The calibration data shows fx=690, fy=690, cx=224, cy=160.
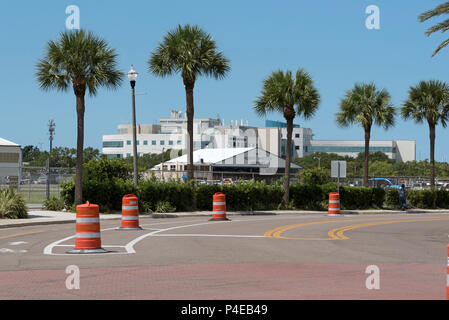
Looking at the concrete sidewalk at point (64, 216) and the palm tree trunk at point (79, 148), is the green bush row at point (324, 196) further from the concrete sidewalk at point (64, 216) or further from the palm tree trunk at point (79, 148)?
the palm tree trunk at point (79, 148)

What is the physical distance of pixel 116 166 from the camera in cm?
3494

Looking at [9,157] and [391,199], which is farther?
[9,157]

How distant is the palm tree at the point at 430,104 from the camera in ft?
159

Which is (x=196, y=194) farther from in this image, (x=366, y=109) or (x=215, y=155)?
(x=215, y=155)

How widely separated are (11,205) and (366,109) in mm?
27244

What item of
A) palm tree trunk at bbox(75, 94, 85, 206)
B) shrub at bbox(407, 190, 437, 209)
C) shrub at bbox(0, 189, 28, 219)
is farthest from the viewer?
shrub at bbox(407, 190, 437, 209)

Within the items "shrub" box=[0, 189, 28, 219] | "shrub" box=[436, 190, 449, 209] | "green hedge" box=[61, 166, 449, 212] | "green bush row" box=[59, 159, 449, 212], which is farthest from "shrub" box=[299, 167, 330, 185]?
"shrub" box=[0, 189, 28, 219]

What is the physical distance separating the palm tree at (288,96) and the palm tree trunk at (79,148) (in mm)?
13173

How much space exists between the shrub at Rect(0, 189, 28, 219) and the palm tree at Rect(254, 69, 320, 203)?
57.7 ft

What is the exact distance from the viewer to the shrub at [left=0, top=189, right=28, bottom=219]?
2695cm

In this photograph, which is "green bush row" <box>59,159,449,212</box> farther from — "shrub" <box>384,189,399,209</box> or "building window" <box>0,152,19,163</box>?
"building window" <box>0,152,19,163</box>

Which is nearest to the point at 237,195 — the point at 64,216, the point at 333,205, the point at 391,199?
the point at 333,205

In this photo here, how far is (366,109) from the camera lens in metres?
46.9

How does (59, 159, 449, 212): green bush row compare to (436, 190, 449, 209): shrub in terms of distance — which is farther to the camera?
(436, 190, 449, 209): shrub
